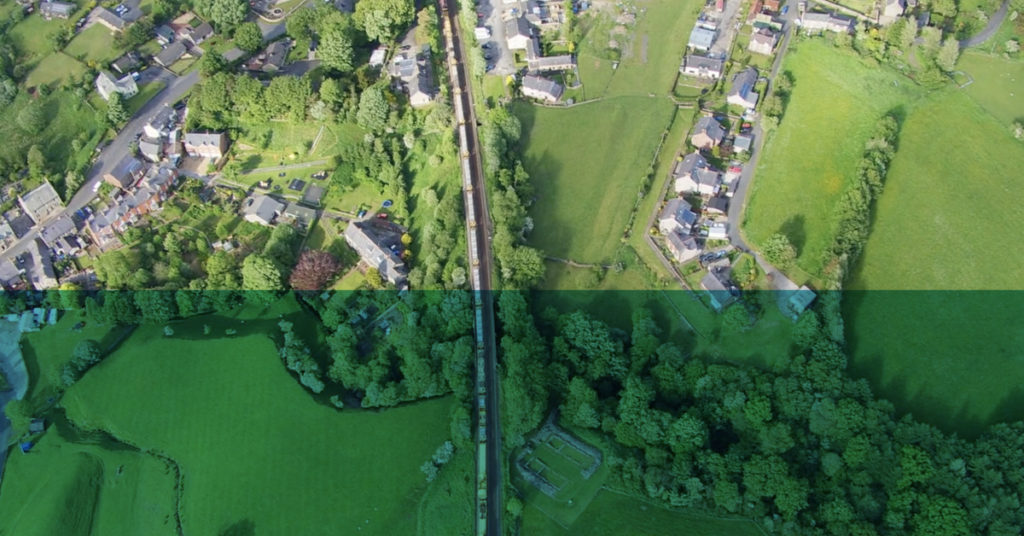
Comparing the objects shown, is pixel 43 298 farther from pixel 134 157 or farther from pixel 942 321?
pixel 942 321

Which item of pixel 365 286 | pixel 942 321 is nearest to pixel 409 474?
pixel 365 286

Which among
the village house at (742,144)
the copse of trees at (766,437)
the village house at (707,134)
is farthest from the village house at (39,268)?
the village house at (742,144)

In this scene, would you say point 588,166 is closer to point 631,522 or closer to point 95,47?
point 631,522

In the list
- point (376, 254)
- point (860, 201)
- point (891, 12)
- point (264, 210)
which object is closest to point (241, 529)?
point (376, 254)

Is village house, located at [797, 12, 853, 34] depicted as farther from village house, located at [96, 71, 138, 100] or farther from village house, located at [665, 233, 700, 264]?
village house, located at [96, 71, 138, 100]

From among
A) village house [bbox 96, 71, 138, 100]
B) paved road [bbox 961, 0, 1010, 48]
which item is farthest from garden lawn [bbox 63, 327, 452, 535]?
paved road [bbox 961, 0, 1010, 48]

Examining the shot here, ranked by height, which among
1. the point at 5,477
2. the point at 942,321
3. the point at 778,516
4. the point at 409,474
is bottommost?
the point at 5,477

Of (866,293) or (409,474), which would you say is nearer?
(409,474)
